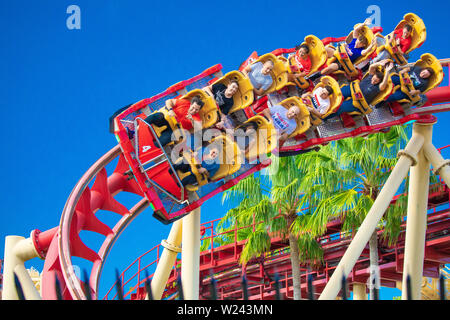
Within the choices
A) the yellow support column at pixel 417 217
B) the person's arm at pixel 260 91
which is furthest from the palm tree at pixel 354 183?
the person's arm at pixel 260 91

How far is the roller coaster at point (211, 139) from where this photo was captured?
797 cm

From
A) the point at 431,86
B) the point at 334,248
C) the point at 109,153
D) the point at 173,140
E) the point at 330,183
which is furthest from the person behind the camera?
the point at 334,248

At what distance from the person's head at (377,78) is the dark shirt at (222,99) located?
6.52ft

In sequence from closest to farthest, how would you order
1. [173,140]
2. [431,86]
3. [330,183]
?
1. [173,140]
2. [431,86]
3. [330,183]

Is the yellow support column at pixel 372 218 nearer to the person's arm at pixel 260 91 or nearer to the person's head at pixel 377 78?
the person's head at pixel 377 78

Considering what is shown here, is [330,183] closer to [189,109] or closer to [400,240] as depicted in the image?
[400,240]

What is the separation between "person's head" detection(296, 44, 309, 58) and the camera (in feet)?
30.7

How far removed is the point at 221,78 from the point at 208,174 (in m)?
1.19

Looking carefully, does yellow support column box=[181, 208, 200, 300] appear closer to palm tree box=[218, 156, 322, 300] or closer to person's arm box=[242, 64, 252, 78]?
person's arm box=[242, 64, 252, 78]

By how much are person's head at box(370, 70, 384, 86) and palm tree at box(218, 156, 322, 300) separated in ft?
11.3

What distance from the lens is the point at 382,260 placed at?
12883 millimetres
